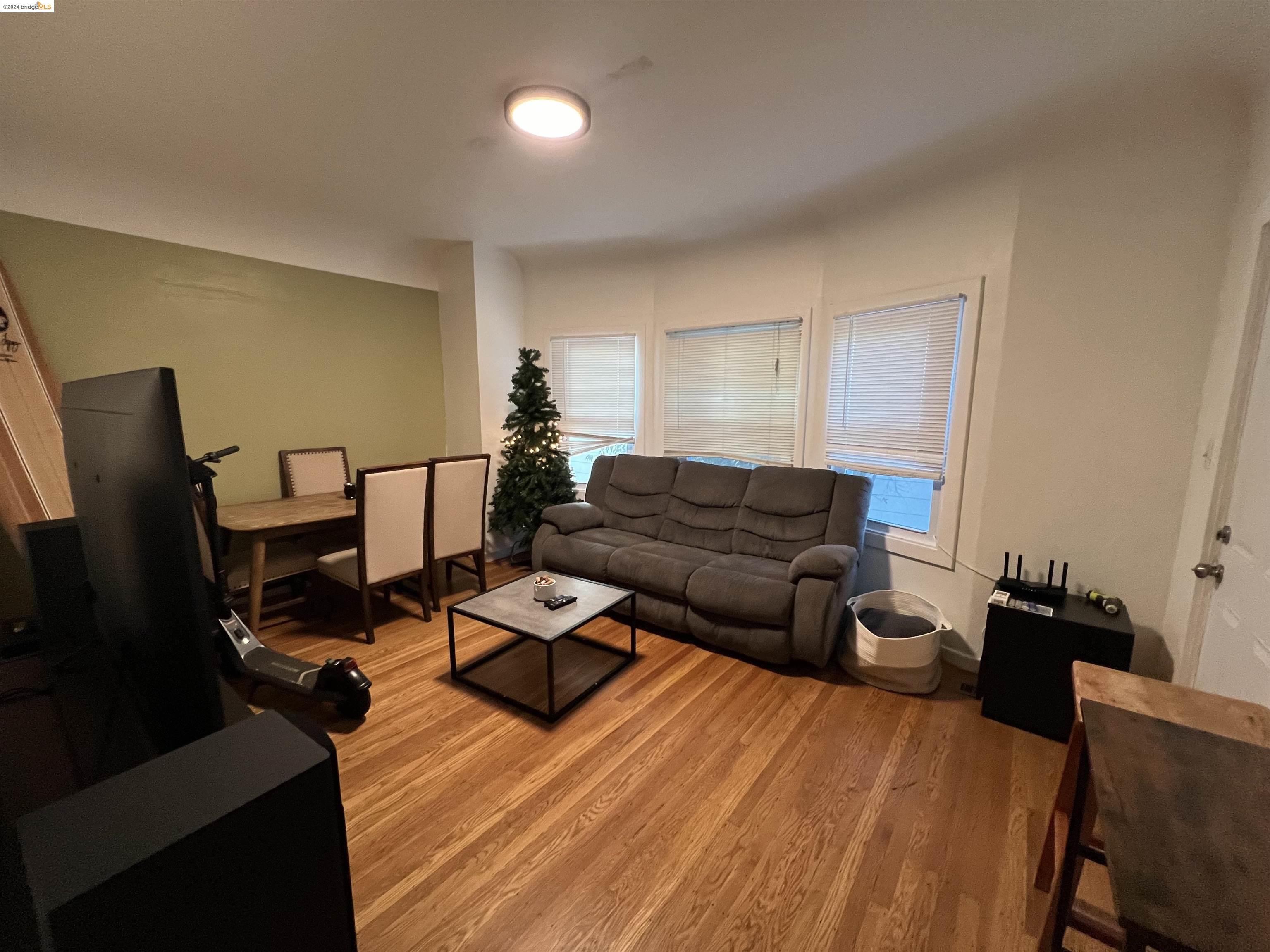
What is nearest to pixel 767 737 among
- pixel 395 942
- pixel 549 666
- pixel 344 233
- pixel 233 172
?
pixel 549 666

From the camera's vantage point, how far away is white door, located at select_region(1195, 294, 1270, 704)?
4.51 ft

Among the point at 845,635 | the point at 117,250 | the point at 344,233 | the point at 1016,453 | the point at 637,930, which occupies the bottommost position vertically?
the point at 637,930

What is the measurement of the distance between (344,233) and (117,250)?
122 centimetres

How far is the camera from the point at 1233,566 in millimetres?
1575

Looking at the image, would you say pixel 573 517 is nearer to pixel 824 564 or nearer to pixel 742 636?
pixel 742 636

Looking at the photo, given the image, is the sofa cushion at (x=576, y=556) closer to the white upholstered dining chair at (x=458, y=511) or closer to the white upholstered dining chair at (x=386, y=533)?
the white upholstered dining chair at (x=458, y=511)

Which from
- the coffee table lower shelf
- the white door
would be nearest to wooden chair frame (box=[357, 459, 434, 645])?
the coffee table lower shelf

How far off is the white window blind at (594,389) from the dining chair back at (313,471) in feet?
5.82

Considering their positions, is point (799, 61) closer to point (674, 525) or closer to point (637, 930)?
point (674, 525)

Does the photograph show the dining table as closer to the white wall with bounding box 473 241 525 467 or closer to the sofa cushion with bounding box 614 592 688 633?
the white wall with bounding box 473 241 525 467

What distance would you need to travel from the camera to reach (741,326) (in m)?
3.49

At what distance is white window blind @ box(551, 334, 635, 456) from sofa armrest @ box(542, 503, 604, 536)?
0.83 meters

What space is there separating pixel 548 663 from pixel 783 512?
1.75 metres

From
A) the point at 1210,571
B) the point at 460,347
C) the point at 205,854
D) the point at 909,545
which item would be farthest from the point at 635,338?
the point at 205,854
